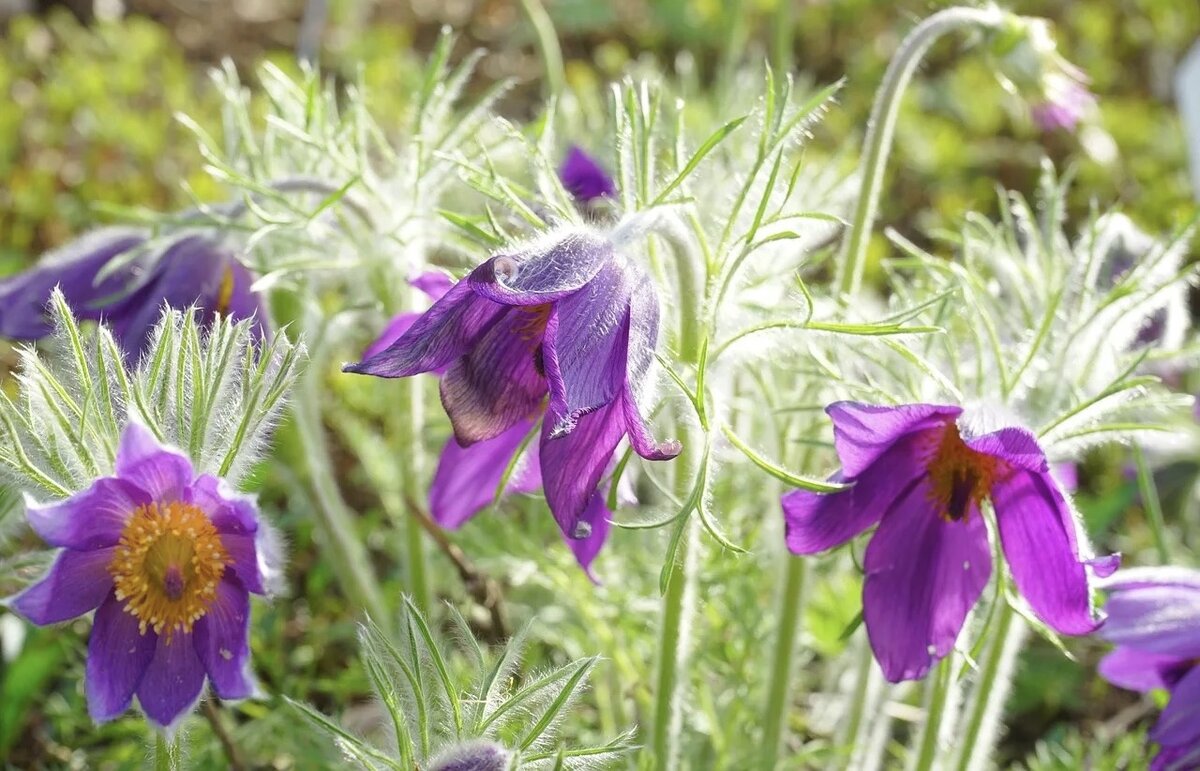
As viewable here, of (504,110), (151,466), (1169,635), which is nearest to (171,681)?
(151,466)

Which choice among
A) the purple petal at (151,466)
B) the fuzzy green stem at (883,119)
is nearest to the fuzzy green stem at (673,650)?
the fuzzy green stem at (883,119)

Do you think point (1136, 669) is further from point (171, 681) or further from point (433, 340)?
point (171, 681)

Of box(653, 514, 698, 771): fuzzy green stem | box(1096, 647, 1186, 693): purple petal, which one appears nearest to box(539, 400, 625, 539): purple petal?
box(653, 514, 698, 771): fuzzy green stem

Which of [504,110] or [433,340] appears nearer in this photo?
[433,340]

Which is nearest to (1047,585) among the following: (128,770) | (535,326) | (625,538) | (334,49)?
(535,326)

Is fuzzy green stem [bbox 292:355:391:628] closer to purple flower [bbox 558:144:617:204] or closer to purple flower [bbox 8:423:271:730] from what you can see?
purple flower [bbox 558:144:617:204]

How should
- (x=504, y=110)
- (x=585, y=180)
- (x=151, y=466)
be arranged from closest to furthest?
(x=151, y=466), (x=585, y=180), (x=504, y=110)

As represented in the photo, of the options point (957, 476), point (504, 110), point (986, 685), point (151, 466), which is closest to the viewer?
point (151, 466)
